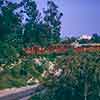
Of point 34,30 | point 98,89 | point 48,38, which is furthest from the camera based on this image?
point 48,38

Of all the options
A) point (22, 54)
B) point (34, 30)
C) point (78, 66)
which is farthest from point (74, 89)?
point (34, 30)

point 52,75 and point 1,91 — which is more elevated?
point 52,75

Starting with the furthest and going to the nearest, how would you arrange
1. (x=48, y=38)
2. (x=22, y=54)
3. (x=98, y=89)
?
(x=48, y=38) < (x=22, y=54) < (x=98, y=89)

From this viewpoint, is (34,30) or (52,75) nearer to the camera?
(52,75)

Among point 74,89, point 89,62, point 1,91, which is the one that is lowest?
point 1,91

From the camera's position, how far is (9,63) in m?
60.7

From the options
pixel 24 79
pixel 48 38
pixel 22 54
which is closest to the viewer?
pixel 24 79

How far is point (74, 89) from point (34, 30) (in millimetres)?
64394

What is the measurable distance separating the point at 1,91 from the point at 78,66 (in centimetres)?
2666

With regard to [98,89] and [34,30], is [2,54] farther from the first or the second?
[98,89]

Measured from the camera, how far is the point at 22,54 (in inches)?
2707

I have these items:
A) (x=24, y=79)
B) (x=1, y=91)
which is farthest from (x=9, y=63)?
(x=1, y=91)

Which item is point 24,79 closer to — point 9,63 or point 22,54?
point 9,63

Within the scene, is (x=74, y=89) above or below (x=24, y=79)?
above
